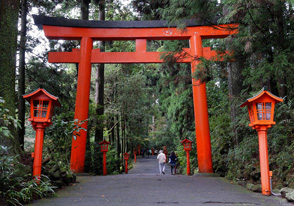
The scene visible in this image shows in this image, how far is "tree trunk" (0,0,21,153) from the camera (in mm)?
5750

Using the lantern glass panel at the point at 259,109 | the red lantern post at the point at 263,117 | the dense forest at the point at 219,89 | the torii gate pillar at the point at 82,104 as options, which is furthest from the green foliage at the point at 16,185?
the lantern glass panel at the point at 259,109

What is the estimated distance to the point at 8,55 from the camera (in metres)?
5.97

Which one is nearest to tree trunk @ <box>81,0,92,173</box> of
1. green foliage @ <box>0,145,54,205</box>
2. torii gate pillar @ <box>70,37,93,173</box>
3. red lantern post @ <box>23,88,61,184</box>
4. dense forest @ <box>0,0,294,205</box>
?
dense forest @ <box>0,0,294,205</box>

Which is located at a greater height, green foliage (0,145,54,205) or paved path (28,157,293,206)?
green foliage (0,145,54,205)

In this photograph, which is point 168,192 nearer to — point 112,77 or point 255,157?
point 255,157

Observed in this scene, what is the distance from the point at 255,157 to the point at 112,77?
1277 centimetres

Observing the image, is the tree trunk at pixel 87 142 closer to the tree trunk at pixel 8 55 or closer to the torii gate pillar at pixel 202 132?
the torii gate pillar at pixel 202 132

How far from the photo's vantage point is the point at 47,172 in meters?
5.71

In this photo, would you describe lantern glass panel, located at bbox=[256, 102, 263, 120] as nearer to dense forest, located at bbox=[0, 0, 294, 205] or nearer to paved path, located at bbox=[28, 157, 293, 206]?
dense forest, located at bbox=[0, 0, 294, 205]

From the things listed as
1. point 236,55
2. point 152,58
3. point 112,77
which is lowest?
point 236,55

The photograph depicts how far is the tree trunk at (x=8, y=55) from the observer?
5.75 meters

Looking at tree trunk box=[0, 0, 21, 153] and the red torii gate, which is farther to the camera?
the red torii gate

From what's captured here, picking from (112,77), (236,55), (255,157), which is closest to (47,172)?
(255,157)

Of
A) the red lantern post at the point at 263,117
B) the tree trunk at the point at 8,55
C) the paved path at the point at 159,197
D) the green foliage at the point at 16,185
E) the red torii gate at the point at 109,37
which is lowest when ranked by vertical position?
the paved path at the point at 159,197
